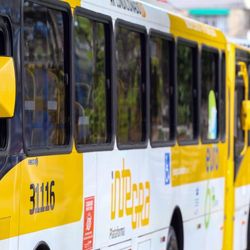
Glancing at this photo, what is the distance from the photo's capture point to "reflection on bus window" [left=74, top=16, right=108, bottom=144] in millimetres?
9070

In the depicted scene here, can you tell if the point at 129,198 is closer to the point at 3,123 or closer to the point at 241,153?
the point at 3,123

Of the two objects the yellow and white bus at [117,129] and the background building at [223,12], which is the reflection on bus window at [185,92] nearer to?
the yellow and white bus at [117,129]

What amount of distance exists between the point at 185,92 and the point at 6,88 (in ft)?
19.3

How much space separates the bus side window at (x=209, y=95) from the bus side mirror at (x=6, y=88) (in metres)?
6.38

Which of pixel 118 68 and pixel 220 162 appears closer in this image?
pixel 118 68

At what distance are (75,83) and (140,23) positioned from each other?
6.00 feet

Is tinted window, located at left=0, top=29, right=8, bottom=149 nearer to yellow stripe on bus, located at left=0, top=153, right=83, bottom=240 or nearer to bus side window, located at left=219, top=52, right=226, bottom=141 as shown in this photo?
yellow stripe on bus, located at left=0, top=153, right=83, bottom=240

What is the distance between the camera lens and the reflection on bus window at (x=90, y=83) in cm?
907

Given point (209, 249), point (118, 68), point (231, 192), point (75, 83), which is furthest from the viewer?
point (231, 192)

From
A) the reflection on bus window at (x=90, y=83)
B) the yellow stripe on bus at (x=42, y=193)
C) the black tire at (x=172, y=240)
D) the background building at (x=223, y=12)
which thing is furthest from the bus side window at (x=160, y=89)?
the background building at (x=223, y=12)

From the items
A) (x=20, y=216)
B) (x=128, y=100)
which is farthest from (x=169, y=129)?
(x=20, y=216)

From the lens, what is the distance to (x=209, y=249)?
513 inches

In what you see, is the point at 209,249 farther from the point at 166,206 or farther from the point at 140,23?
the point at 140,23

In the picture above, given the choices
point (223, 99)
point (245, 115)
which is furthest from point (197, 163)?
point (245, 115)
